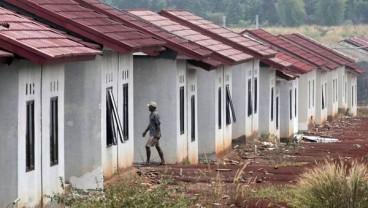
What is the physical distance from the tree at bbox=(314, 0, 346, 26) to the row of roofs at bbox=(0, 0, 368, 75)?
86491 mm

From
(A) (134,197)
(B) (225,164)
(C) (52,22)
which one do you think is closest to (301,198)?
(A) (134,197)

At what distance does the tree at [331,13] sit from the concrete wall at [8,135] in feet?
383

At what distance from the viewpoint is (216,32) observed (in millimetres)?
41344

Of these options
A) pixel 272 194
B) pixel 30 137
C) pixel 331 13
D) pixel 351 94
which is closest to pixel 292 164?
pixel 272 194

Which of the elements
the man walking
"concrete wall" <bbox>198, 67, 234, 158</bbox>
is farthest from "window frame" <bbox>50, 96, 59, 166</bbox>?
"concrete wall" <bbox>198, 67, 234, 158</bbox>

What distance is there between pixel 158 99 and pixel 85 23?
6388 millimetres

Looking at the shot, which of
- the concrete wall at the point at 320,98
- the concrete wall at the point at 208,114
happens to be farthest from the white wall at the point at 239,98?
the concrete wall at the point at 320,98

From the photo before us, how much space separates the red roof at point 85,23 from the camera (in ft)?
80.0

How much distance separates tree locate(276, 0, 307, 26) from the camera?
135125 millimetres

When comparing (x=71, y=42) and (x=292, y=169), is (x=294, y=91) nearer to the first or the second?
(x=292, y=169)

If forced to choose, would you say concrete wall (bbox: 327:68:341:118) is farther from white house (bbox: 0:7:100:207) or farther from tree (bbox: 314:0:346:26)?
A: tree (bbox: 314:0:346:26)

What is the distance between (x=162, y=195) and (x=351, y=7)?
403 ft

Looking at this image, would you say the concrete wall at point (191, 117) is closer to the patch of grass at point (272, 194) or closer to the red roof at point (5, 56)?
the patch of grass at point (272, 194)

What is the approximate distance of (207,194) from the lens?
910 inches
